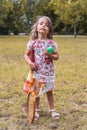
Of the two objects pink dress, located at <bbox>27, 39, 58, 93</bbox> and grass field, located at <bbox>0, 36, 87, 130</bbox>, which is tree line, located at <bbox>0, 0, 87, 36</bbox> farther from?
pink dress, located at <bbox>27, 39, 58, 93</bbox>

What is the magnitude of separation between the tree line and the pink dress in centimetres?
3542

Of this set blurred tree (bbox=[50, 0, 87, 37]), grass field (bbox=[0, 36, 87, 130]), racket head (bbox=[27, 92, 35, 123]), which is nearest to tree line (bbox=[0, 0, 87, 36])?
blurred tree (bbox=[50, 0, 87, 37])

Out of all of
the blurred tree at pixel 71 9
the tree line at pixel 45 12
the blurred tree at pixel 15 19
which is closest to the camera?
the blurred tree at pixel 71 9

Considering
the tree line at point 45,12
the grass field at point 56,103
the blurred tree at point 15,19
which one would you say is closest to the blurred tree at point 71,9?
the tree line at point 45,12

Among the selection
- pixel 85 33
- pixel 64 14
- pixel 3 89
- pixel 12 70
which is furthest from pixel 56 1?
pixel 3 89

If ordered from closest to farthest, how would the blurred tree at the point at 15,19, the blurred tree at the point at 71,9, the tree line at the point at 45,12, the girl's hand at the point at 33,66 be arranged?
1. the girl's hand at the point at 33,66
2. the blurred tree at the point at 71,9
3. the tree line at the point at 45,12
4. the blurred tree at the point at 15,19

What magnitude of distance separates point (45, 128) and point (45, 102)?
129 centimetres

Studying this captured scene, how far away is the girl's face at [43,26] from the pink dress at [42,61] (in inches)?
4.5

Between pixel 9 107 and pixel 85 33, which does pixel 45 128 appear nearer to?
pixel 9 107

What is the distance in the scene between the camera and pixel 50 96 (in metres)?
4.71

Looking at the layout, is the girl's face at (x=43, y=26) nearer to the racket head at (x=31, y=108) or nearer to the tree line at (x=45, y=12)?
the racket head at (x=31, y=108)

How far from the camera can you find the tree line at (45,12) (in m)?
41.2

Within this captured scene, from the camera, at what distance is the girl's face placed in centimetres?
444

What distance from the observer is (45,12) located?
53562mm
